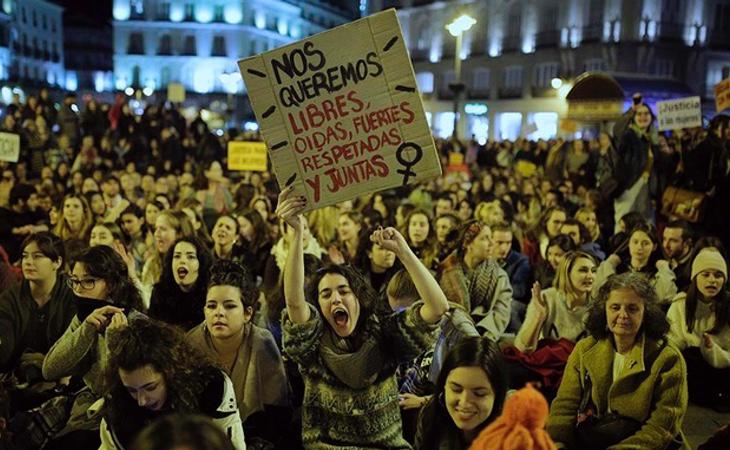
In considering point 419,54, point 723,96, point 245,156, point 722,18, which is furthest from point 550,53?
point 245,156

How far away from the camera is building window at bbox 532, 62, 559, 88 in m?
43.7

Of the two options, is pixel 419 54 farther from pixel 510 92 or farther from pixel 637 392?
pixel 637 392

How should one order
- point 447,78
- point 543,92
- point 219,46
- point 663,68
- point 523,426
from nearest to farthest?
point 523,426 < point 663,68 < point 543,92 < point 447,78 < point 219,46

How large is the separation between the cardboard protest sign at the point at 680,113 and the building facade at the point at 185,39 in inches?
2361

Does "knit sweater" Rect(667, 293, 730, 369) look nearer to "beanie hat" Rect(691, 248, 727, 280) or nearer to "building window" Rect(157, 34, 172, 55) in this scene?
"beanie hat" Rect(691, 248, 727, 280)

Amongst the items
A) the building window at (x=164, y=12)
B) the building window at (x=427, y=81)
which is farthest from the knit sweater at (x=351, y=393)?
the building window at (x=164, y=12)

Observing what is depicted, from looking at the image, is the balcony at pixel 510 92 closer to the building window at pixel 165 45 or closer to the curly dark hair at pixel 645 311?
the building window at pixel 165 45

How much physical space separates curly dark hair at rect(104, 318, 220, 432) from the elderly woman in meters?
1.92

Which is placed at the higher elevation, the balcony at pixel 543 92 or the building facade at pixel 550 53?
the building facade at pixel 550 53

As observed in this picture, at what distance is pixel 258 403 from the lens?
4.16m

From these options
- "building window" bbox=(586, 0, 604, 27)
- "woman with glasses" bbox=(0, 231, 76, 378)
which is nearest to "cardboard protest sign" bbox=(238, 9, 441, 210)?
"woman with glasses" bbox=(0, 231, 76, 378)

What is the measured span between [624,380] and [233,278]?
2122 millimetres

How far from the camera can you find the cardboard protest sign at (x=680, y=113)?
1167 centimetres

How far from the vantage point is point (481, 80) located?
160 ft
